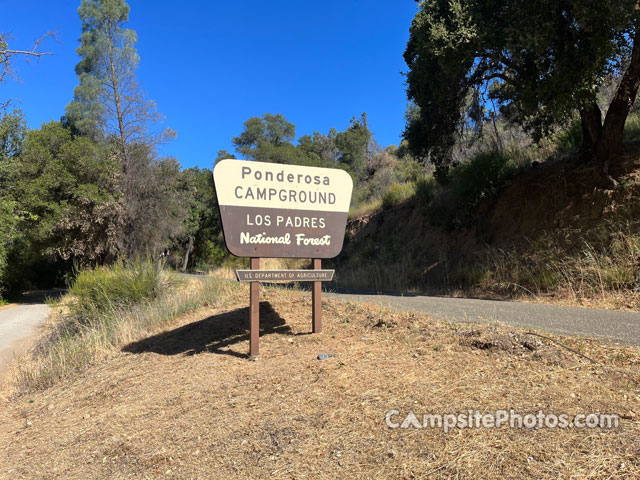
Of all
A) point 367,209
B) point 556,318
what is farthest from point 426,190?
point 556,318

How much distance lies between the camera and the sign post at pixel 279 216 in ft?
17.5

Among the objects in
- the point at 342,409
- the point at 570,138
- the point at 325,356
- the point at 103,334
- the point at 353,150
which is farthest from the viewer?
the point at 353,150

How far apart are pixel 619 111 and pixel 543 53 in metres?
2.50

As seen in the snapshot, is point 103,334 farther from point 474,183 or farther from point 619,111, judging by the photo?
point 619,111

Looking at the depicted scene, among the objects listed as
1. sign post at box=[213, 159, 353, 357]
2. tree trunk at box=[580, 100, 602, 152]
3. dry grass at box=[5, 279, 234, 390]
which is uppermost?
tree trunk at box=[580, 100, 602, 152]

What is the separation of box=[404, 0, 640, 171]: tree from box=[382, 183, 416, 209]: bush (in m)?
9.52

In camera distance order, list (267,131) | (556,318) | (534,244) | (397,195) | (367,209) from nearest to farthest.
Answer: (556,318), (534,244), (397,195), (367,209), (267,131)

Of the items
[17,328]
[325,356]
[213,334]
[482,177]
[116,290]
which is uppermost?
[482,177]

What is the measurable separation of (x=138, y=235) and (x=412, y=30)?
16238 mm

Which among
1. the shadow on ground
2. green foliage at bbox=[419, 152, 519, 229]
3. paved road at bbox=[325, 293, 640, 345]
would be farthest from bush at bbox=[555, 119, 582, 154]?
the shadow on ground

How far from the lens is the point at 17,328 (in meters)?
14.6

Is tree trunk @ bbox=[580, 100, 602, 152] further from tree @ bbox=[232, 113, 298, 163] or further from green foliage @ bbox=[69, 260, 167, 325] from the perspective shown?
tree @ bbox=[232, 113, 298, 163]

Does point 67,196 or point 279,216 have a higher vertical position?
point 67,196

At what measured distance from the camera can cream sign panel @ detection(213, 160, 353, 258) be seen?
5.35m
